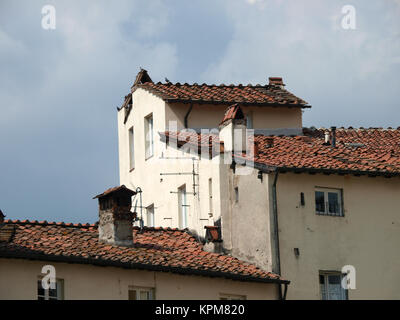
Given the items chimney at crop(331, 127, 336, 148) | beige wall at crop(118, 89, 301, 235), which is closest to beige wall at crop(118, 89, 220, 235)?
beige wall at crop(118, 89, 301, 235)

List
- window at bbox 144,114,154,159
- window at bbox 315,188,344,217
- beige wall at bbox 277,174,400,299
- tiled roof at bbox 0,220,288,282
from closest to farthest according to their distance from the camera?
tiled roof at bbox 0,220,288,282 < beige wall at bbox 277,174,400,299 < window at bbox 315,188,344,217 < window at bbox 144,114,154,159

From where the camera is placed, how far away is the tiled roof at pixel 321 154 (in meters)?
46.6

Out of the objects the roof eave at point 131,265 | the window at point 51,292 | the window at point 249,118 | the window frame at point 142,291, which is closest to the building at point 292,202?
the roof eave at point 131,265

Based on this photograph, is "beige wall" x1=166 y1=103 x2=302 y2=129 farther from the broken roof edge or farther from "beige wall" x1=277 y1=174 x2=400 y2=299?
"beige wall" x1=277 y1=174 x2=400 y2=299

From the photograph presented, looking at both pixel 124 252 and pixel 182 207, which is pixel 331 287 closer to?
pixel 124 252

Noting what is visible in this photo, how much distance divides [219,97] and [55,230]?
1315 cm

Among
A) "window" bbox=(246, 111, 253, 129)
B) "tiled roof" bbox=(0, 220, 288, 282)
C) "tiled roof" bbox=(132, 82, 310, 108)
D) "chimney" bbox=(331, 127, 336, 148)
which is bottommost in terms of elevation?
"tiled roof" bbox=(0, 220, 288, 282)

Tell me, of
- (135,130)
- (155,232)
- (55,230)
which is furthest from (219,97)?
(55,230)

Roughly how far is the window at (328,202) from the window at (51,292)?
9616mm

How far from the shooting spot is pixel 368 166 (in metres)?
47.4

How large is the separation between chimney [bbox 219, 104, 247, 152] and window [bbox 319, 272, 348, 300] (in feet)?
16.9

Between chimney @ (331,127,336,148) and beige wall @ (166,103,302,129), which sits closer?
chimney @ (331,127,336,148)

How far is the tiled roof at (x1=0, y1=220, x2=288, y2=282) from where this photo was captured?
40812mm
